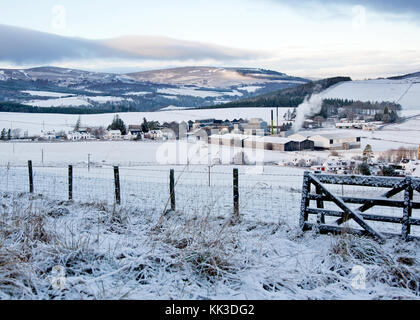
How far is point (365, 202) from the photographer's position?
21.7 feet

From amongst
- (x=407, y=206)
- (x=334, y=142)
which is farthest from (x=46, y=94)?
(x=407, y=206)

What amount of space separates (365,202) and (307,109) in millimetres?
112804

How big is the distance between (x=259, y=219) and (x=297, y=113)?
337 feet

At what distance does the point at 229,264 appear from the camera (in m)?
4.54

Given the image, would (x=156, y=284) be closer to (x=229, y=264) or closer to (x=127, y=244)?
(x=229, y=264)

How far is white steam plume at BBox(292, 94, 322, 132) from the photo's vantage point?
9824cm

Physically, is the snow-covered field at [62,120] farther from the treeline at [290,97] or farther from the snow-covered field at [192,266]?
the snow-covered field at [192,266]

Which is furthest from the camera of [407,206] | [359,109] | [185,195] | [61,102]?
[61,102]

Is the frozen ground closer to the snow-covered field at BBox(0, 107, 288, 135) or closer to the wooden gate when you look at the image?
the wooden gate

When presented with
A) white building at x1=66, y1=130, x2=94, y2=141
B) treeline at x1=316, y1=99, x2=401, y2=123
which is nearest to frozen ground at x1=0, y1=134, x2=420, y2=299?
white building at x1=66, y1=130, x2=94, y2=141

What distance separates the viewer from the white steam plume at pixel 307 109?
9824 centimetres

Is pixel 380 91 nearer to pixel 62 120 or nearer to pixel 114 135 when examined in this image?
pixel 114 135

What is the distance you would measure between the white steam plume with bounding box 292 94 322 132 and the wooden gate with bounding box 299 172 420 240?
85.4m
